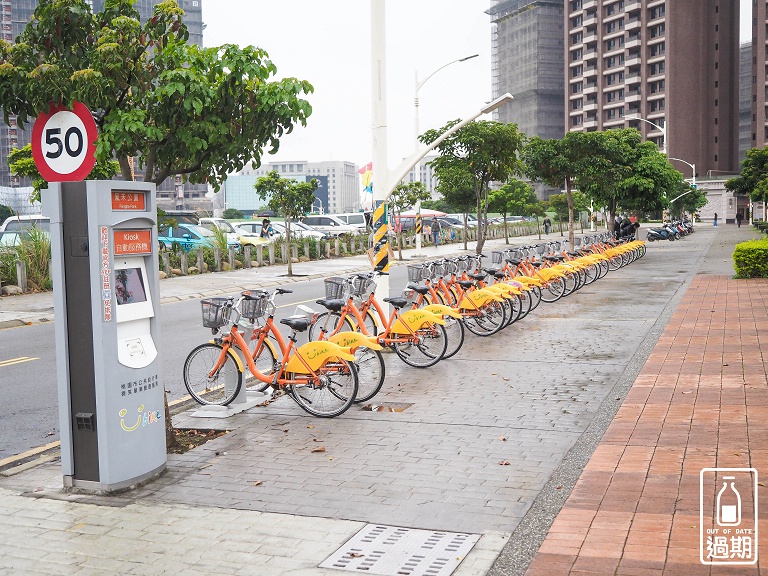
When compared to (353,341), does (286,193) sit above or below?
above

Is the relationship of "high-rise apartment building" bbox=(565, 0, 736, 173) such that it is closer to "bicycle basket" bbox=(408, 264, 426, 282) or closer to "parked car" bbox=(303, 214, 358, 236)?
"parked car" bbox=(303, 214, 358, 236)

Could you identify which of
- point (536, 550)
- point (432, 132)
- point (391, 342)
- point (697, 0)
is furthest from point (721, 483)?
point (697, 0)

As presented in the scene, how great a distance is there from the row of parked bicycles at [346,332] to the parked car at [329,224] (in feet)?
111

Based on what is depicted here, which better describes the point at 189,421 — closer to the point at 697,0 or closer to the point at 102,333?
the point at 102,333

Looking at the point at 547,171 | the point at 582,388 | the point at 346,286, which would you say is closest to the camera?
the point at 582,388

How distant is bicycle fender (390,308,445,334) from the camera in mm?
10836

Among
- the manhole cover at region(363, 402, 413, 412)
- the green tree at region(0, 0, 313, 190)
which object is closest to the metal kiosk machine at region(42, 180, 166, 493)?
the green tree at region(0, 0, 313, 190)

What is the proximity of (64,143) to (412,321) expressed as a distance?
5.29 m

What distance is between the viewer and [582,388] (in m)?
9.70

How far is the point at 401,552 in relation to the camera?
16.5 ft

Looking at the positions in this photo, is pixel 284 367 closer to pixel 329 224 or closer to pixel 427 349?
pixel 427 349

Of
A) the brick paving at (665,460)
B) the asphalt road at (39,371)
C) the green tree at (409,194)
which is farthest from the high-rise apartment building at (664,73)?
the brick paving at (665,460)

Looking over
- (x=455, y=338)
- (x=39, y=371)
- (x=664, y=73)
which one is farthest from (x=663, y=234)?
(x=664, y=73)

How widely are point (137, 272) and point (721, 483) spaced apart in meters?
4.48
